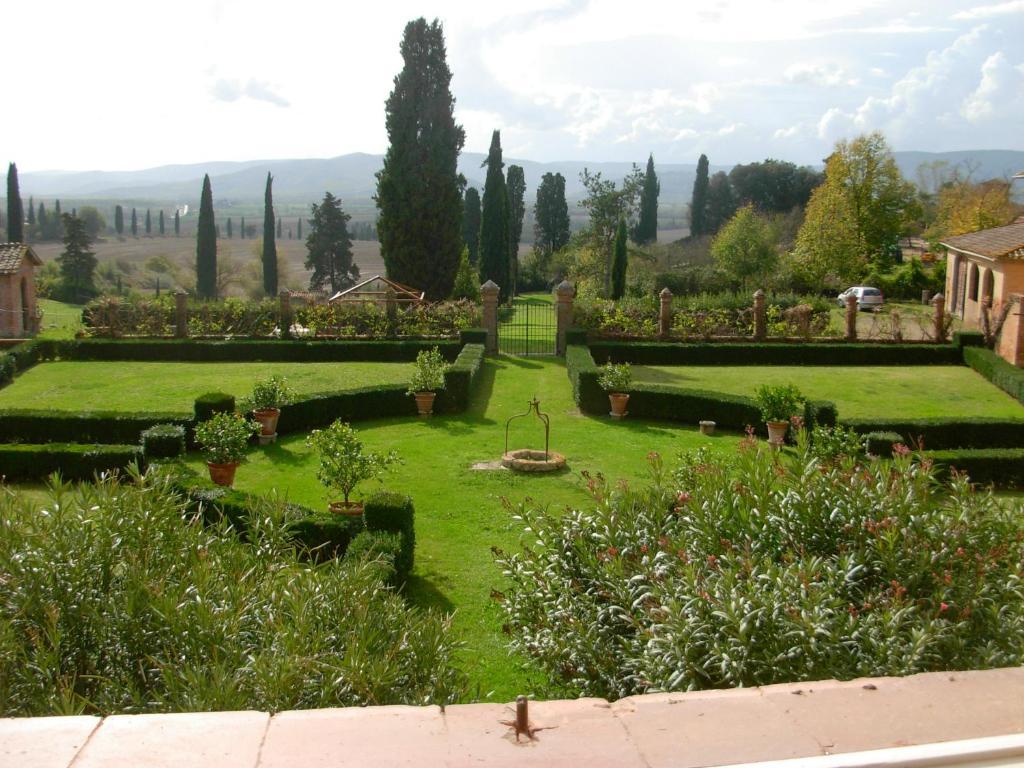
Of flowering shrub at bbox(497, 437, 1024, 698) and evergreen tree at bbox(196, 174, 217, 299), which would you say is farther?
evergreen tree at bbox(196, 174, 217, 299)

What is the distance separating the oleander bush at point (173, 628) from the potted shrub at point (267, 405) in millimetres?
9916

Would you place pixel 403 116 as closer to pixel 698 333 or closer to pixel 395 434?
pixel 698 333

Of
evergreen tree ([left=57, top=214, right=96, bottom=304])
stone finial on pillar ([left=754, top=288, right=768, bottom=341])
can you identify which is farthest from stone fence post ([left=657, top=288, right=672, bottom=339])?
evergreen tree ([left=57, top=214, right=96, bottom=304])

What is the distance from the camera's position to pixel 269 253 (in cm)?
5044

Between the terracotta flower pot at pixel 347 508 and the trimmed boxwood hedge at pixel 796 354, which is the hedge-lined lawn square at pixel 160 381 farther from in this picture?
the terracotta flower pot at pixel 347 508

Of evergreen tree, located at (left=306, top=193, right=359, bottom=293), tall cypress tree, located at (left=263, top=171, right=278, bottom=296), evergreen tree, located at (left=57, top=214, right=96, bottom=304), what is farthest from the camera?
evergreen tree, located at (left=306, top=193, right=359, bottom=293)

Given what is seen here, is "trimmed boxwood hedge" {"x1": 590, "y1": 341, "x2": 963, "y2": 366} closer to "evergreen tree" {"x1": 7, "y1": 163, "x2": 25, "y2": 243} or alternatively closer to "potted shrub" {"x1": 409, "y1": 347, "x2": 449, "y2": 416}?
"potted shrub" {"x1": 409, "y1": 347, "x2": 449, "y2": 416}

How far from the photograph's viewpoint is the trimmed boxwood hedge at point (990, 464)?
512 inches

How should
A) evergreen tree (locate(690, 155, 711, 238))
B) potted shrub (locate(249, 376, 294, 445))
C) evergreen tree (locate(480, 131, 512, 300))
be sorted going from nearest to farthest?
potted shrub (locate(249, 376, 294, 445)) < evergreen tree (locate(480, 131, 512, 300)) < evergreen tree (locate(690, 155, 711, 238))

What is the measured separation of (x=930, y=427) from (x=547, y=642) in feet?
37.9

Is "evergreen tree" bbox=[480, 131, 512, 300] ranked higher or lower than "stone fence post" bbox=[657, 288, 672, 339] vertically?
higher

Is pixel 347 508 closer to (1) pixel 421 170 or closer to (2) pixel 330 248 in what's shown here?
(1) pixel 421 170

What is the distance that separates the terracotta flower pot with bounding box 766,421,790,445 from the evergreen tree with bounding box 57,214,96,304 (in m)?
43.1

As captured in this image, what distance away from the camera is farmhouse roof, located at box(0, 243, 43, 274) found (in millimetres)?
25859
